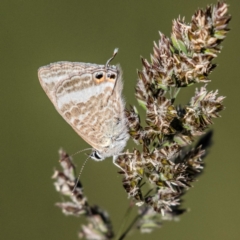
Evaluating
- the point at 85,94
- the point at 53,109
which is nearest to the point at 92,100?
the point at 85,94

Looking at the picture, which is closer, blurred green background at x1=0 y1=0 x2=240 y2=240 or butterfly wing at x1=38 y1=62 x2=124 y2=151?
butterfly wing at x1=38 y1=62 x2=124 y2=151

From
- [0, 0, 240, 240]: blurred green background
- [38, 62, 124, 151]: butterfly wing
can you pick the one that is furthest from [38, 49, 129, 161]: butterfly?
[0, 0, 240, 240]: blurred green background

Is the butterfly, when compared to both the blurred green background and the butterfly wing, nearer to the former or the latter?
the butterfly wing

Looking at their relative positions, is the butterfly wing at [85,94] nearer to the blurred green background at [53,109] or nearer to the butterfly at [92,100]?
the butterfly at [92,100]

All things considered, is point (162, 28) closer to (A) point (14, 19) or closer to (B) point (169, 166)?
(A) point (14, 19)

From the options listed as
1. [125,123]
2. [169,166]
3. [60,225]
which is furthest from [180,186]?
[60,225]

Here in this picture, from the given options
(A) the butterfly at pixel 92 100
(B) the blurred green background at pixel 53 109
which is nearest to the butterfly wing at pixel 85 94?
(A) the butterfly at pixel 92 100
